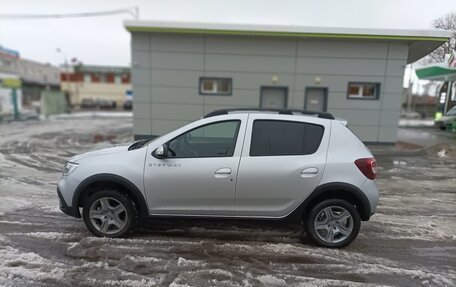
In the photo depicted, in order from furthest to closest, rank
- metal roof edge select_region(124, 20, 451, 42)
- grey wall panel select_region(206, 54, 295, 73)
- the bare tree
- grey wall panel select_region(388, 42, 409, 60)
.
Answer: grey wall panel select_region(206, 54, 295, 73), grey wall panel select_region(388, 42, 409, 60), metal roof edge select_region(124, 20, 451, 42), the bare tree

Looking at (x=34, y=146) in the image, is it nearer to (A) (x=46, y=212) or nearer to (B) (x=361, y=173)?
(A) (x=46, y=212)

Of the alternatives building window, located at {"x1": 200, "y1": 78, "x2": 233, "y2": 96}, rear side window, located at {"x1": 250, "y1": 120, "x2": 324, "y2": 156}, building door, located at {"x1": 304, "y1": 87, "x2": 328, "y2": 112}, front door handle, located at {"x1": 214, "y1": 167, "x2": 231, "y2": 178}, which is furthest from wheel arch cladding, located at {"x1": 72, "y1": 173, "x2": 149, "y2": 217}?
building door, located at {"x1": 304, "y1": 87, "x2": 328, "y2": 112}

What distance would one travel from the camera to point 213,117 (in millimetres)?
4391

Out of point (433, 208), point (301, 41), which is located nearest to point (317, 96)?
point (301, 41)

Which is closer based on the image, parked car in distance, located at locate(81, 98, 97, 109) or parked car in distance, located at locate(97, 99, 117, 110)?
parked car in distance, located at locate(81, 98, 97, 109)

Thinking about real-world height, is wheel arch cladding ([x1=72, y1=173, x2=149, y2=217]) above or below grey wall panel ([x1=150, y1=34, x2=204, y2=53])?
below

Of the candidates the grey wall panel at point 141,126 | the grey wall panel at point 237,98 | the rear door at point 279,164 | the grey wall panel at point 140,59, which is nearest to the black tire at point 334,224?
the rear door at point 279,164

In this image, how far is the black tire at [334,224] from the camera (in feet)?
13.7

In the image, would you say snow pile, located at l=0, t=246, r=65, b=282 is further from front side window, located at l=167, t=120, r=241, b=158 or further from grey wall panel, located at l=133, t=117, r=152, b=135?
grey wall panel, located at l=133, t=117, r=152, b=135

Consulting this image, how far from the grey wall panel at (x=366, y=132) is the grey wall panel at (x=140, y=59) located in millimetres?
8459

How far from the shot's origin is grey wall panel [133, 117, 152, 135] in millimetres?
13562

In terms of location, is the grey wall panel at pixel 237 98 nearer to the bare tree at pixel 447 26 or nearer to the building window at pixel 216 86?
the building window at pixel 216 86

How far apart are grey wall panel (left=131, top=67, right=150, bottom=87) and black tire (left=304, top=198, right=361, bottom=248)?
1058cm

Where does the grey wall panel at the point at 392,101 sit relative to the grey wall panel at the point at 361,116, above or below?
above
